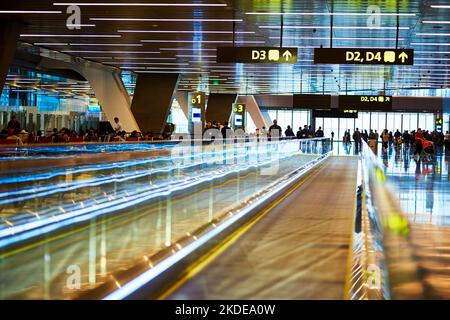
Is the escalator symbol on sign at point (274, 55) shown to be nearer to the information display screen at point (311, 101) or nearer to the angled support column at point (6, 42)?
the angled support column at point (6, 42)

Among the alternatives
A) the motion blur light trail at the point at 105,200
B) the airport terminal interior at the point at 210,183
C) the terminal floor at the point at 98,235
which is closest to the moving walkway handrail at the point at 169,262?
the airport terminal interior at the point at 210,183

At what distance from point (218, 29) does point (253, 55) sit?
9.09 ft

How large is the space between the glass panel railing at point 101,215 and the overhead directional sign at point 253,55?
320cm

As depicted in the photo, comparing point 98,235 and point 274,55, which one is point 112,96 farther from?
point 98,235

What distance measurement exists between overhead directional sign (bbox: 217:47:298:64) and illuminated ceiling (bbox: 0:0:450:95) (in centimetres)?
86

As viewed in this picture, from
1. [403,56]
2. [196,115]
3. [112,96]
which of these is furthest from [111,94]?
[403,56]

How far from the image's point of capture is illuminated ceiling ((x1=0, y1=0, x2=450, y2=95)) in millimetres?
18766

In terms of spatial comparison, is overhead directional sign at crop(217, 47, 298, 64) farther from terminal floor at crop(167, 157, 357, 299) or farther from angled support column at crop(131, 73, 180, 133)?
angled support column at crop(131, 73, 180, 133)

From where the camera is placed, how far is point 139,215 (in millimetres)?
11570

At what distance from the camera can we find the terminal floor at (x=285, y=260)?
783 centimetres

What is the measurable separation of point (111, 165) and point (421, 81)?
33221mm

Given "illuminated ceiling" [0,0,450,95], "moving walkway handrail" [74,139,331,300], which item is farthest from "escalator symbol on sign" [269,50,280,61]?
"moving walkway handrail" [74,139,331,300]

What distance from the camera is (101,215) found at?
1129 centimetres
